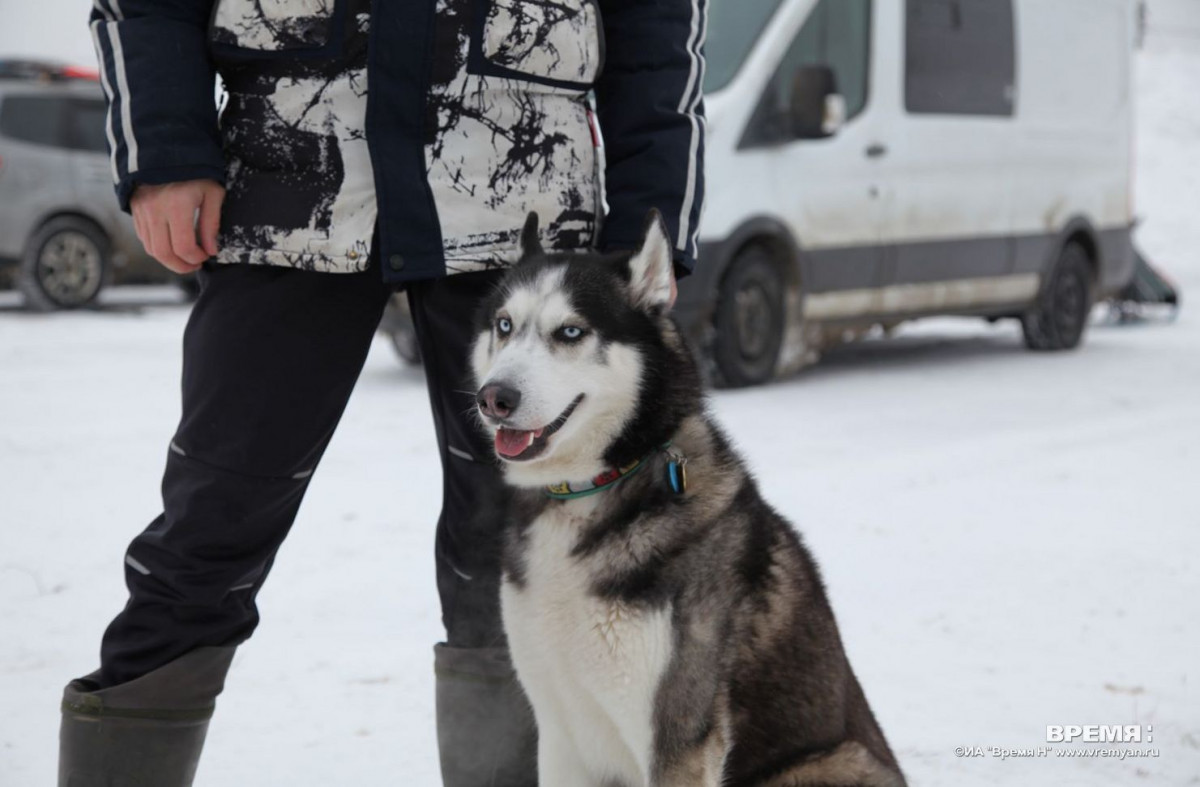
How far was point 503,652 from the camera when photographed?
2.69 m

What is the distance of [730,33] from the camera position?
8164 millimetres

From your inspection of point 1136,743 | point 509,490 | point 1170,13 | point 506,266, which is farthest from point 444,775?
point 1170,13

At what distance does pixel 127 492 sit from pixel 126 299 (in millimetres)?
9321

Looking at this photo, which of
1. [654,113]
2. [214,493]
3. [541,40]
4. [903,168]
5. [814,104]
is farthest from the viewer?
[903,168]

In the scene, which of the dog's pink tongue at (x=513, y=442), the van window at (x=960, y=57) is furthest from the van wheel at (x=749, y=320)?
the dog's pink tongue at (x=513, y=442)

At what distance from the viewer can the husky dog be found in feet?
7.68

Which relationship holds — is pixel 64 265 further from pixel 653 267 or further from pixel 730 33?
pixel 653 267

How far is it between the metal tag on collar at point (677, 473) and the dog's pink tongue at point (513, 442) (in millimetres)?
261

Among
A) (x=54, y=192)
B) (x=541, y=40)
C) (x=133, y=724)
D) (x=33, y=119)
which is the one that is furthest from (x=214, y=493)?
(x=33, y=119)

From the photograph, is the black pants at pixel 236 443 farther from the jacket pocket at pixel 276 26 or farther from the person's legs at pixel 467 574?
the jacket pocket at pixel 276 26

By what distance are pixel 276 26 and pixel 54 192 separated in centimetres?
1077

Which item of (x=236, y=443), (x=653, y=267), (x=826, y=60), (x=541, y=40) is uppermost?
(x=826, y=60)

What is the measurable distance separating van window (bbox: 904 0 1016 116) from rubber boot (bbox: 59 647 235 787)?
24.9 feet

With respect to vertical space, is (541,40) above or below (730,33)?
below
